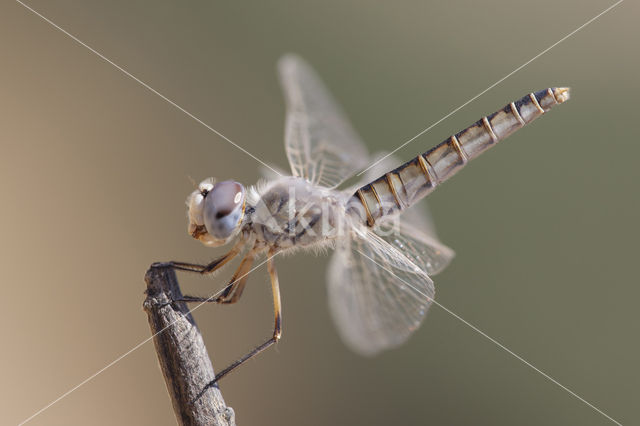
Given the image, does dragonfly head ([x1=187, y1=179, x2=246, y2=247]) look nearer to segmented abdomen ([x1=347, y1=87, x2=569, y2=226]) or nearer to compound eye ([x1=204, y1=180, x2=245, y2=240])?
compound eye ([x1=204, y1=180, x2=245, y2=240])

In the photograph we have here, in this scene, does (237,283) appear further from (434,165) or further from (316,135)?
(434,165)

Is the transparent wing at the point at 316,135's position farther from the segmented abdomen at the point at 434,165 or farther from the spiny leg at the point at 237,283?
the spiny leg at the point at 237,283

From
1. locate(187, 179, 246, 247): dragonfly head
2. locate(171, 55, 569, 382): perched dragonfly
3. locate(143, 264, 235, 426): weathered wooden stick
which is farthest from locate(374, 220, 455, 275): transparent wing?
locate(143, 264, 235, 426): weathered wooden stick

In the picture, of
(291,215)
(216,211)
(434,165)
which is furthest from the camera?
(434,165)

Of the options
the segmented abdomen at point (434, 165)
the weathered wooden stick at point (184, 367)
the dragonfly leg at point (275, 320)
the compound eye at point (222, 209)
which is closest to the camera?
the weathered wooden stick at point (184, 367)

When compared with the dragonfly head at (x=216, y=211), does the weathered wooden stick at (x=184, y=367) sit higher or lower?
lower

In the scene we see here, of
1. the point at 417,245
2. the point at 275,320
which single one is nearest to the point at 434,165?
the point at 417,245

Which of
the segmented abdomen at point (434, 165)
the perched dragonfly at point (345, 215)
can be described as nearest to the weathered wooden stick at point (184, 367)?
the perched dragonfly at point (345, 215)

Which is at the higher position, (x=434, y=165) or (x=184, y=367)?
(x=434, y=165)
